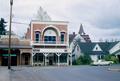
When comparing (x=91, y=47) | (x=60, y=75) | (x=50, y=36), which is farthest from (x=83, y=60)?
(x=60, y=75)

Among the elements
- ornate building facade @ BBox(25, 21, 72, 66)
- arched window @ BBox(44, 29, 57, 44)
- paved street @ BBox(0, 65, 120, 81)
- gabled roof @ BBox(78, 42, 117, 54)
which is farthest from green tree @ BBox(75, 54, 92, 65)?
paved street @ BBox(0, 65, 120, 81)

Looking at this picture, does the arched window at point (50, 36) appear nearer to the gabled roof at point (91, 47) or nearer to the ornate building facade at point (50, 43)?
the ornate building facade at point (50, 43)

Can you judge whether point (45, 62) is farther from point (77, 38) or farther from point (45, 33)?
point (77, 38)

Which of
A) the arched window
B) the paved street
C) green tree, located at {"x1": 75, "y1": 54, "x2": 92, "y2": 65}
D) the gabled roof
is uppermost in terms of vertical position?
the arched window

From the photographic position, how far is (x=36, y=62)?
2879 inches

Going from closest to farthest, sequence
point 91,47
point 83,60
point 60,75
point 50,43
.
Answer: point 60,75
point 50,43
point 83,60
point 91,47

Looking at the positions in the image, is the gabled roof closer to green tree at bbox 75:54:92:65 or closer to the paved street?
green tree at bbox 75:54:92:65

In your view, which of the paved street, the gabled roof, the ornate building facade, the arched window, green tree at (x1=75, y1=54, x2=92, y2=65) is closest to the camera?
the paved street

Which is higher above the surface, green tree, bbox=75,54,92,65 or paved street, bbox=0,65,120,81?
green tree, bbox=75,54,92,65

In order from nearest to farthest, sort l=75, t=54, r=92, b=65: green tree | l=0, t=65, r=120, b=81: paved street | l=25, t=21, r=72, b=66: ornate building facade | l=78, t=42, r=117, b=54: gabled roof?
l=0, t=65, r=120, b=81: paved street < l=25, t=21, r=72, b=66: ornate building facade < l=75, t=54, r=92, b=65: green tree < l=78, t=42, r=117, b=54: gabled roof

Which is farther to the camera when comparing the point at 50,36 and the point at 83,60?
the point at 83,60

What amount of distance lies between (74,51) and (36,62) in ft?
82.1

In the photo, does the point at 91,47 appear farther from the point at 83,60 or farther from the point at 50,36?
the point at 50,36

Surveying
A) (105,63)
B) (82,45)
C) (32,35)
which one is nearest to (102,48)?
(82,45)
